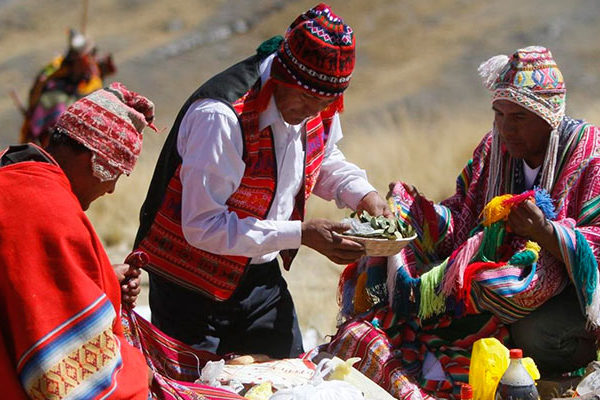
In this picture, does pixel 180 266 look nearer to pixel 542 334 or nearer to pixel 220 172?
pixel 220 172

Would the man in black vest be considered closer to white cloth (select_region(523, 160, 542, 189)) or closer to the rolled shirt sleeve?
the rolled shirt sleeve

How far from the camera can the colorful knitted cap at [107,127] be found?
128 inches

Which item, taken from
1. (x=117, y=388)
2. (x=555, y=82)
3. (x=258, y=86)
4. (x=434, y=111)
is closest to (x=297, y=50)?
(x=258, y=86)

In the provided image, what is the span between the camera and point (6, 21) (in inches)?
1535

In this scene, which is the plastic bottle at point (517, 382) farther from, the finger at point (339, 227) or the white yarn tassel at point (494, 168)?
the white yarn tassel at point (494, 168)

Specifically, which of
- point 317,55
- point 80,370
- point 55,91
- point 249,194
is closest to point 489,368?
point 249,194

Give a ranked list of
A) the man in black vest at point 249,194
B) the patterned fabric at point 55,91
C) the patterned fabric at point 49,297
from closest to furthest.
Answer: the patterned fabric at point 49,297
the man in black vest at point 249,194
the patterned fabric at point 55,91

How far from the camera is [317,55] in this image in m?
4.15

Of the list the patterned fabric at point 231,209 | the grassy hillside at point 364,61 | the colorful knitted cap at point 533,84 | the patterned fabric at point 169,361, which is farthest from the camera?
the grassy hillside at point 364,61

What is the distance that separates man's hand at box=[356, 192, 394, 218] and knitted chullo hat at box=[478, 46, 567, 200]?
75 centimetres

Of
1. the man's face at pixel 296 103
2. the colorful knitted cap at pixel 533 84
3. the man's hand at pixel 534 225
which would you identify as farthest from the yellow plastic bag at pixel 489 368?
the man's face at pixel 296 103

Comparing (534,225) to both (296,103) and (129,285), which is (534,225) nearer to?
(296,103)

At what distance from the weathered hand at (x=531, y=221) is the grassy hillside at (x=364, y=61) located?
2516mm

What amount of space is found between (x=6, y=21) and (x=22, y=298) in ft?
126
